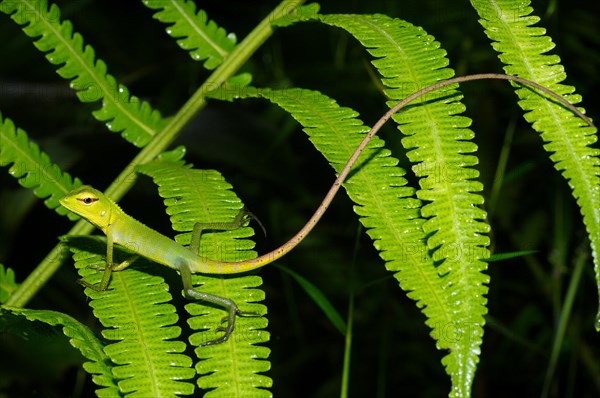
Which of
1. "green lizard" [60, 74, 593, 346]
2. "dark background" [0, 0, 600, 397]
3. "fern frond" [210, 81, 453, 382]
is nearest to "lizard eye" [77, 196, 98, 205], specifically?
"green lizard" [60, 74, 593, 346]

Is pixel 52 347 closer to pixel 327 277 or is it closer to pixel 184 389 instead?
pixel 327 277

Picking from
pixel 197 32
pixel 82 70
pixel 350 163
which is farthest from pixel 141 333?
pixel 197 32

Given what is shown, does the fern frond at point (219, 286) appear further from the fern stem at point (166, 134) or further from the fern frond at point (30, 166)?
the fern frond at point (30, 166)

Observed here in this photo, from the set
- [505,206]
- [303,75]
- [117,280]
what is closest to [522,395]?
[505,206]

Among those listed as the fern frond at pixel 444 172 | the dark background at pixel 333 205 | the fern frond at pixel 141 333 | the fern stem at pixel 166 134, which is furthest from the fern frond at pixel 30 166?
the fern frond at pixel 444 172

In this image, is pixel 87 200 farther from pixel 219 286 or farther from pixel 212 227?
pixel 219 286

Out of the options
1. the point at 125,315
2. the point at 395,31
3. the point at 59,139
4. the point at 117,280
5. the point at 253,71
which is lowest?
the point at 125,315
